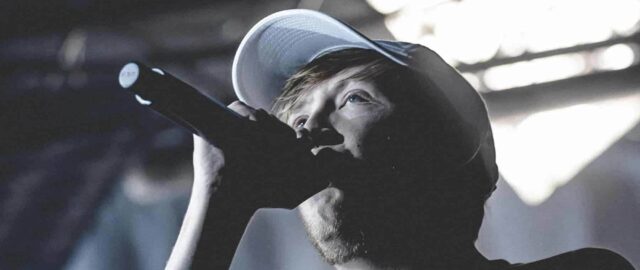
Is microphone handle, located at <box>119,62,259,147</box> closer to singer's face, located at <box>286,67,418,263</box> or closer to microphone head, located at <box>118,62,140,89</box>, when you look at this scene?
microphone head, located at <box>118,62,140,89</box>

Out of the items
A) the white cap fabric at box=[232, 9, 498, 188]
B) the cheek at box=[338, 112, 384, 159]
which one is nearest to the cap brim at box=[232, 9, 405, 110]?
the white cap fabric at box=[232, 9, 498, 188]

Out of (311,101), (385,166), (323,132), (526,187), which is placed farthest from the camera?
(526,187)

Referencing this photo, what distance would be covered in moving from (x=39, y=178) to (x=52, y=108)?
210 mm

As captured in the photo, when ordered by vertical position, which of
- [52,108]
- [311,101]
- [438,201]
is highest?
[311,101]

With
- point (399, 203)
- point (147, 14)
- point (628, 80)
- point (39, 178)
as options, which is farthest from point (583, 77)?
point (39, 178)

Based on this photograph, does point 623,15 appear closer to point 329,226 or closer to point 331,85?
point 331,85

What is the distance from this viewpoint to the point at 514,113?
8.41ft

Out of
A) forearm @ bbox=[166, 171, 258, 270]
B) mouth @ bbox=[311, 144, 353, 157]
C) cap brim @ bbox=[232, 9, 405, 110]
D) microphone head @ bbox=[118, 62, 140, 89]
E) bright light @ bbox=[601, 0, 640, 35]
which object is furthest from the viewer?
bright light @ bbox=[601, 0, 640, 35]

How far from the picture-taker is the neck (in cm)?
121

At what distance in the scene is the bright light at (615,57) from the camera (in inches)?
95.3

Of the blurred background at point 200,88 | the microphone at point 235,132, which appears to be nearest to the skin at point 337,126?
the microphone at point 235,132

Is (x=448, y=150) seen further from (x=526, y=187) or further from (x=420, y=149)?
(x=526, y=187)

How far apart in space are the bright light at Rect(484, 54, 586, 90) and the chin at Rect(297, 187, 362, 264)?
145 cm

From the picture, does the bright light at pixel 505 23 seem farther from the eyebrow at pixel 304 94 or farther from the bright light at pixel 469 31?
the eyebrow at pixel 304 94
